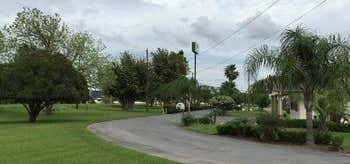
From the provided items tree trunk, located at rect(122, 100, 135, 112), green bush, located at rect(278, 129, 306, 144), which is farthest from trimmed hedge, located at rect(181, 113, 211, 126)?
tree trunk, located at rect(122, 100, 135, 112)

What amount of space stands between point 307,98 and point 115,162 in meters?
12.5

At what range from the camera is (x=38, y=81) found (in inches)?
1845

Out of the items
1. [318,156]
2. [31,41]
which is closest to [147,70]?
[31,41]

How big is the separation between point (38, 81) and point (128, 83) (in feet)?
114

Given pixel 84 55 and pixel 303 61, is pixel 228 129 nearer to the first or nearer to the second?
pixel 303 61

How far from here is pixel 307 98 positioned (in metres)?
25.8

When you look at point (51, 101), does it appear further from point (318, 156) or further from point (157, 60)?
point (157, 60)

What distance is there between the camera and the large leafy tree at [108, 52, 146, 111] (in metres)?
80.9

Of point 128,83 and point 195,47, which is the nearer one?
point 195,47

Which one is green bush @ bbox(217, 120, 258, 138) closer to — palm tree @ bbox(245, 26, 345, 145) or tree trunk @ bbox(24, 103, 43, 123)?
palm tree @ bbox(245, 26, 345, 145)

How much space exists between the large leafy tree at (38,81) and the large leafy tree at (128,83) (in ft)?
98.7

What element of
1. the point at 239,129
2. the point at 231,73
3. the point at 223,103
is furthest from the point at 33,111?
the point at 231,73

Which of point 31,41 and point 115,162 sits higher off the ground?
point 31,41

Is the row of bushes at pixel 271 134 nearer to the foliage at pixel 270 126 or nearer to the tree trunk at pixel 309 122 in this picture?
the foliage at pixel 270 126
